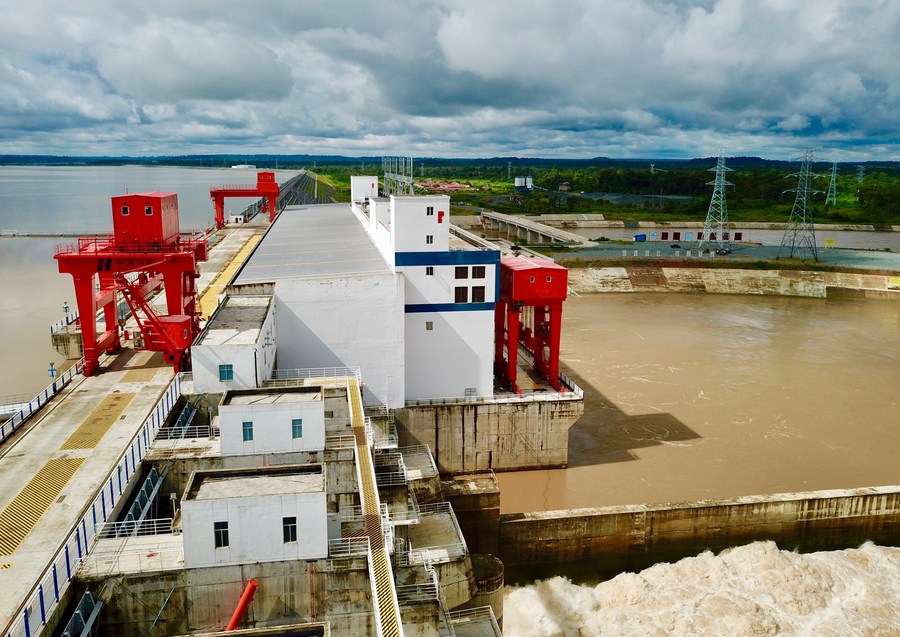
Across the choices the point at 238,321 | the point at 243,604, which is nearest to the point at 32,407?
the point at 238,321

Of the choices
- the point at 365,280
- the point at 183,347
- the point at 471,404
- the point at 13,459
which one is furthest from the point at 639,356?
the point at 13,459

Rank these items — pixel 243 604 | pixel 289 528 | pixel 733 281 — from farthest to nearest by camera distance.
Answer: pixel 733 281 → pixel 289 528 → pixel 243 604

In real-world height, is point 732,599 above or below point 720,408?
below

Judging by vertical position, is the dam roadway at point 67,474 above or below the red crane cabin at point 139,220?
below

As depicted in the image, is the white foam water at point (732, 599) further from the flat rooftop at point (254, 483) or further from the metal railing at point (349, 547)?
the flat rooftop at point (254, 483)

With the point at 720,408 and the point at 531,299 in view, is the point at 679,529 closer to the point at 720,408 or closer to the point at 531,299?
the point at 531,299

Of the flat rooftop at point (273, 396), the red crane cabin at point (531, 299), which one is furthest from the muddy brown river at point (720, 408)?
the flat rooftop at point (273, 396)
